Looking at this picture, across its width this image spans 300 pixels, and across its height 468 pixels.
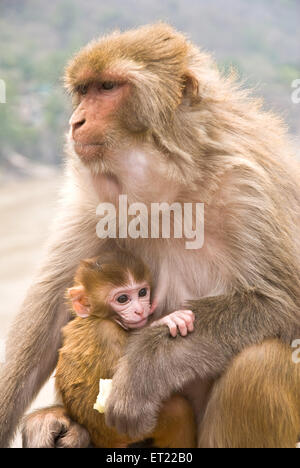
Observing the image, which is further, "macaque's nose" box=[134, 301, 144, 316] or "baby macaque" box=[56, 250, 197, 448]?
"macaque's nose" box=[134, 301, 144, 316]

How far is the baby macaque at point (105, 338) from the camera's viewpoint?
3.34 m

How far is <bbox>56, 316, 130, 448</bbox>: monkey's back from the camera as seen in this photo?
3342 millimetres

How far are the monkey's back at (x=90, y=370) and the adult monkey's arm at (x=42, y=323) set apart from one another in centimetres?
44

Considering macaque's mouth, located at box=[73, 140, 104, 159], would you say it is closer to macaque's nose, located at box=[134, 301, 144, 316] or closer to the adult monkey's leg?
macaque's nose, located at box=[134, 301, 144, 316]

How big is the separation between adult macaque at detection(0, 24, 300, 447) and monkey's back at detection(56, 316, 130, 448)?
9cm

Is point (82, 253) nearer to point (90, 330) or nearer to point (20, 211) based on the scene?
point (90, 330)

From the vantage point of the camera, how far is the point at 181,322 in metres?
3.32

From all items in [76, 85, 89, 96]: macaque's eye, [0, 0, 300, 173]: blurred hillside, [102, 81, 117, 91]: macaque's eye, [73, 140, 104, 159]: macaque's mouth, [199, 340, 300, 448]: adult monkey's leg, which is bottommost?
[199, 340, 300, 448]: adult monkey's leg

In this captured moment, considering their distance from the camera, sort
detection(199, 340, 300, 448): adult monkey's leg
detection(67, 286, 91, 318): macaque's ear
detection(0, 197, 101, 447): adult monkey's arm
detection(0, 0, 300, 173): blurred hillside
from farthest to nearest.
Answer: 1. detection(0, 0, 300, 173): blurred hillside
2. detection(0, 197, 101, 447): adult monkey's arm
3. detection(67, 286, 91, 318): macaque's ear
4. detection(199, 340, 300, 448): adult monkey's leg

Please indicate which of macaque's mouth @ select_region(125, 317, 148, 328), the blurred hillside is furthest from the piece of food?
the blurred hillside

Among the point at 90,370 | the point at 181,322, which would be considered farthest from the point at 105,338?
the point at 181,322

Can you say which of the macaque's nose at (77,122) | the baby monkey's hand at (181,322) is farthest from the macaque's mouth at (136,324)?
the macaque's nose at (77,122)

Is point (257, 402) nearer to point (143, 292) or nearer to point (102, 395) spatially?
point (102, 395)

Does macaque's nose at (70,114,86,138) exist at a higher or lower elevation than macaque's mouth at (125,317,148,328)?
higher
